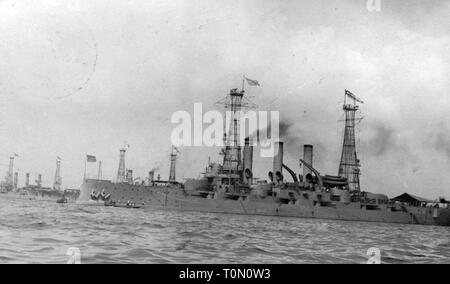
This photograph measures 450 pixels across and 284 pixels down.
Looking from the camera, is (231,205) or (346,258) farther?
(231,205)

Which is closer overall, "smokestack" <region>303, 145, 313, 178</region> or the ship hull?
the ship hull

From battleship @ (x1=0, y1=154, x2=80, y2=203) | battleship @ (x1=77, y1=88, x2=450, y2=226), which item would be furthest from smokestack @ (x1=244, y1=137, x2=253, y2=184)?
battleship @ (x1=0, y1=154, x2=80, y2=203)

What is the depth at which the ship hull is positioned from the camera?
1690 inches

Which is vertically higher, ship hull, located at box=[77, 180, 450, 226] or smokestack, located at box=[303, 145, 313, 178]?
smokestack, located at box=[303, 145, 313, 178]

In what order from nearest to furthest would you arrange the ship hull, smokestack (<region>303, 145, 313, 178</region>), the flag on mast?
the ship hull, the flag on mast, smokestack (<region>303, 145, 313, 178</region>)

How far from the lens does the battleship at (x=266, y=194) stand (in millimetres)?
43469

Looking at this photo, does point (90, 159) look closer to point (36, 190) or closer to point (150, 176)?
point (150, 176)

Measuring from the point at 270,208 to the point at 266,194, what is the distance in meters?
1.50

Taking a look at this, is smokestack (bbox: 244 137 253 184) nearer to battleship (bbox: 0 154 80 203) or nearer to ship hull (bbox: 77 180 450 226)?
ship hull (bbox: 77 180 450 226)
